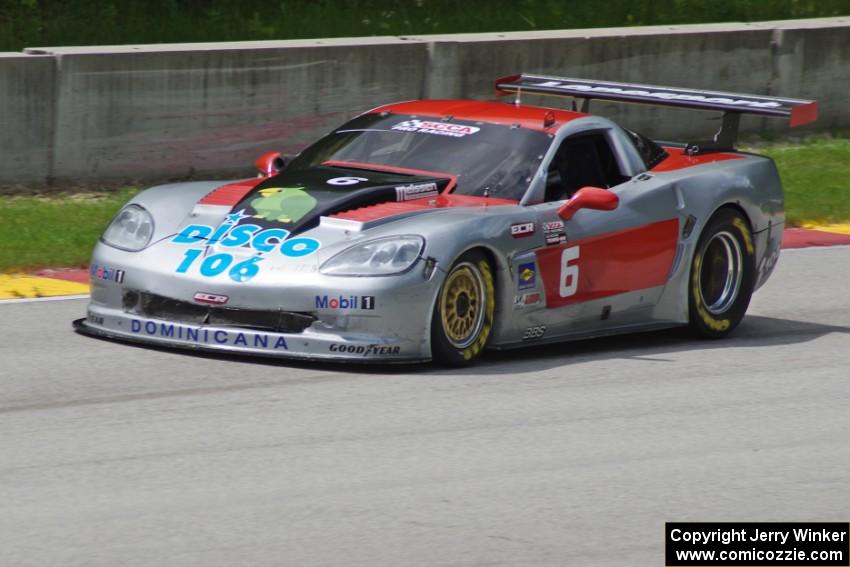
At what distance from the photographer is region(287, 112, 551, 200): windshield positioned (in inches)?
338

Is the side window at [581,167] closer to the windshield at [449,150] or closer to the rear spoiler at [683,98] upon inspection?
the windshield at [449,150]

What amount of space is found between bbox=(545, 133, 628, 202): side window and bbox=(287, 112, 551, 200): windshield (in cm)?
14

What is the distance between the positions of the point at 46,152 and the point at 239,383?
568 centimetres

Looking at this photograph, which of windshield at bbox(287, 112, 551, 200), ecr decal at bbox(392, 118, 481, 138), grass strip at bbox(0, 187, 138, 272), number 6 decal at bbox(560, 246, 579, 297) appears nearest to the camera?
number 6 decal at bbox(560, 246, 579, 297)

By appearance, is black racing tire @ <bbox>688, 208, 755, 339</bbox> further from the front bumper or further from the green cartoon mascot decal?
the green cartoon mascot decal

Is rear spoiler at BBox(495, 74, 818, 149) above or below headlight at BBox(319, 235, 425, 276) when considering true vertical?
above

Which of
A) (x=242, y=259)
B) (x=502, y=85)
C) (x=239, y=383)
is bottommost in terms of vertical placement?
(x=239, y=383)

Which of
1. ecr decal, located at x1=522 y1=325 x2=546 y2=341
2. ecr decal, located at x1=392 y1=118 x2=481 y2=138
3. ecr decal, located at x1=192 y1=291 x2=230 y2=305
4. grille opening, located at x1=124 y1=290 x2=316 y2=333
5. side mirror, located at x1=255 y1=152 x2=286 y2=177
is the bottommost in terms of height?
ecr decal, located at x1=522 y1=325 x2=546 y2=341

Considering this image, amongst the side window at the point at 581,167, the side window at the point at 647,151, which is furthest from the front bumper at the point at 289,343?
the side window at the point at 647,151

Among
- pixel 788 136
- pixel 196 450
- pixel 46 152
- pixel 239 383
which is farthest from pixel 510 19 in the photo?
pixel 196 450

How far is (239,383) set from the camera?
24.4 ft

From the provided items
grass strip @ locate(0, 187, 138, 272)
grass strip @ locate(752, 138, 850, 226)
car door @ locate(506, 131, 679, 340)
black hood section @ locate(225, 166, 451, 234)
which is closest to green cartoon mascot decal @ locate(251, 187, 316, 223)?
black hood section @ locate(225, 166, 451, 234)

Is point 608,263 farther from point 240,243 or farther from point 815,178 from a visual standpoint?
point 815,178

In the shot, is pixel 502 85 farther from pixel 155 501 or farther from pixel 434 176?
pixel 155 501
